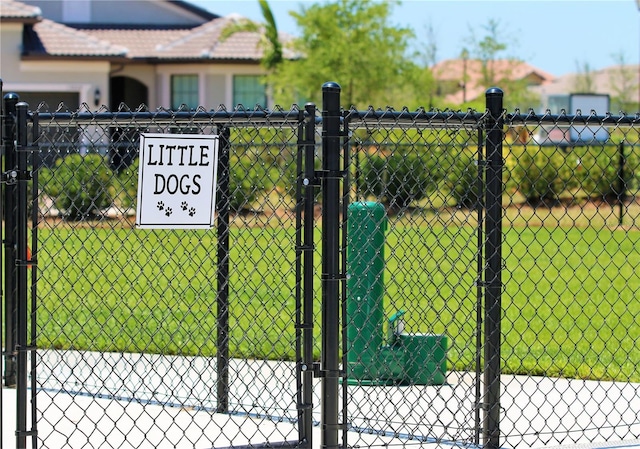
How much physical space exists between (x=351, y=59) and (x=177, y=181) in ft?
65.1

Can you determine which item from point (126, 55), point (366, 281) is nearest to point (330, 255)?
point (366, 281)

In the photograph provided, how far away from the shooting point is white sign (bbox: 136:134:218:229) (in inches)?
165

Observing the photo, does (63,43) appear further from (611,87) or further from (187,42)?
(611,87)

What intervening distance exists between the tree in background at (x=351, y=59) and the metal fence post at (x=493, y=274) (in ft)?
61.1

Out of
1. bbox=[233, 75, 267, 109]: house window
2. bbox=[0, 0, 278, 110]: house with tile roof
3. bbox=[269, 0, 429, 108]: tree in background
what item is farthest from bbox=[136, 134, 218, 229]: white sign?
bbox=[233, 75, 267, 109]: house window

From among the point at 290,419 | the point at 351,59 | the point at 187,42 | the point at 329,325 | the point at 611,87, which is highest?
the point at 611,87

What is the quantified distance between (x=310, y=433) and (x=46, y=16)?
28.4 m

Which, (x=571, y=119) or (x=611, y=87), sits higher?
(x=611, y=87)

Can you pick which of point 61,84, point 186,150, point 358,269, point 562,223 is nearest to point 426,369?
point 358,269

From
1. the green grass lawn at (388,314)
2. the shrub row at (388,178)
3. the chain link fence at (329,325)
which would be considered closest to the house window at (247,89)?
the shrub row at (388,178)

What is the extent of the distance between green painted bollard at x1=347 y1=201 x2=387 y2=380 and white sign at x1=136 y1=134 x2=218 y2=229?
5.22ft

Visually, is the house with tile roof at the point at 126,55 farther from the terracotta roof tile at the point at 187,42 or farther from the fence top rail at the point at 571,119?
the fence top rail at the point at 571,119

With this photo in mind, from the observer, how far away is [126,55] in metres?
27.0

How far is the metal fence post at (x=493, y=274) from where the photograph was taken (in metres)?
4.64
